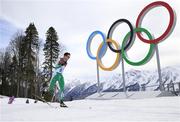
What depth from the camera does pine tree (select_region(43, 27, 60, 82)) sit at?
101 feet

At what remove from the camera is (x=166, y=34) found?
35.7 ft

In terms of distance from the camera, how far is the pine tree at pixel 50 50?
30.8m

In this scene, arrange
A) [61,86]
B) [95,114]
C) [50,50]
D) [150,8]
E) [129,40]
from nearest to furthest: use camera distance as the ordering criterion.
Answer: [95,114]
[61,86]
[150,8]
[129,40]
[50,50]

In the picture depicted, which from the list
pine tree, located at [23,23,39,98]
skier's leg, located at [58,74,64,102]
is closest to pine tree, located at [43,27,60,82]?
pine tree, located at [23,23,39,98]

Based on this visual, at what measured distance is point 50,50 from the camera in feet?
103

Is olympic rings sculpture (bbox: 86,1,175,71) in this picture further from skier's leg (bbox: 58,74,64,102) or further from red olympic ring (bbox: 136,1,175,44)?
skier's leg (bbox: 58,74,64,102)

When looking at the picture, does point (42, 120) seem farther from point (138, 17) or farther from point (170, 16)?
point (138, 17)

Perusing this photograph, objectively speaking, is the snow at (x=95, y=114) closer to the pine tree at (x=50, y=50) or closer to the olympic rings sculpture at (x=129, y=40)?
the olympic rings sculpture at (x=129, y=40)

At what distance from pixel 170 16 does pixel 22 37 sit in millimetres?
24916

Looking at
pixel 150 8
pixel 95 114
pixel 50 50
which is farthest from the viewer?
pixel 50 50

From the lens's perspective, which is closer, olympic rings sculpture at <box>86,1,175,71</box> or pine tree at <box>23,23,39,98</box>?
olympic rings sculpture at <box>86,1,175,71</box>

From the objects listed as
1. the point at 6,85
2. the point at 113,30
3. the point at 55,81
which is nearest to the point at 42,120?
the point at 55,81

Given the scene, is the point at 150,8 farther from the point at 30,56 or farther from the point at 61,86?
the point at 30,56

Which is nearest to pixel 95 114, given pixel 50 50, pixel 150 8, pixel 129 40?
pixel 129 40
